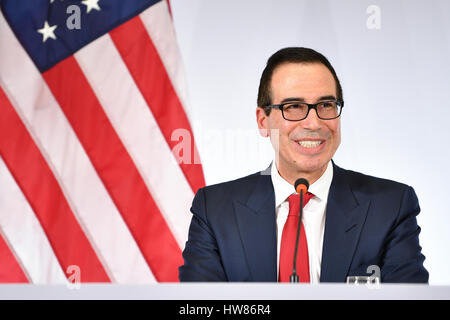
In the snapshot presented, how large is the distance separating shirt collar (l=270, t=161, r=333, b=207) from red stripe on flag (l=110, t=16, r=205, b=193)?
37.0 inches

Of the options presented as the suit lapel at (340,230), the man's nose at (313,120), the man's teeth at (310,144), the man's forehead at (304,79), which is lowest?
the suit lapel at (340,230)

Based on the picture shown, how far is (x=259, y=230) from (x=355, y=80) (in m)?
1.47

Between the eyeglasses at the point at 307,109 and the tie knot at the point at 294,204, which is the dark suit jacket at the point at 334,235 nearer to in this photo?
the tie knot at the point at 294,204

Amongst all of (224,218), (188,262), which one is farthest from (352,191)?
(188,262)

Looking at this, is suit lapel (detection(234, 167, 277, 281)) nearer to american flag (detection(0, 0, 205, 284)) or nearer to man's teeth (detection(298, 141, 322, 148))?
man's teeth (detection(298, 141, 322, 148))

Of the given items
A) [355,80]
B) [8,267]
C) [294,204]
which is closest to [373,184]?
[294,204]

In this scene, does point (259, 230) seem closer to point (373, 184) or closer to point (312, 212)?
point (312, 212)

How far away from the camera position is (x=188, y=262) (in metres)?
1.77

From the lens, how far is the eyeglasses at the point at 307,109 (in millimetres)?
1852

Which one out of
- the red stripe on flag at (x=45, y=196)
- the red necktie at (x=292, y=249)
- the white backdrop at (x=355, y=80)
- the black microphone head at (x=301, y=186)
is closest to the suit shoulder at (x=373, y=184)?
the red necktie at (x=292, y=249)

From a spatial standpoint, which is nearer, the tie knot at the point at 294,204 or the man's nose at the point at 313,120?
the tie knot at the point at 294,204

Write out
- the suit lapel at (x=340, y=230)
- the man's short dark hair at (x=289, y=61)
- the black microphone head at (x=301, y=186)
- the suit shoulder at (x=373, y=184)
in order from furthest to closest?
1. the man's short dark hair at (x=289, y=61)
2. the suit shoulder at (x=373, y=184)
3. the suit lapel at (x=340, y=230)
4. the black microphone head at (x=301, y=186)

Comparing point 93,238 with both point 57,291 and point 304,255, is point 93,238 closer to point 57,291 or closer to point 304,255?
point 304,255

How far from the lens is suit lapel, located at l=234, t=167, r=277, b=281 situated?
5.60ft
